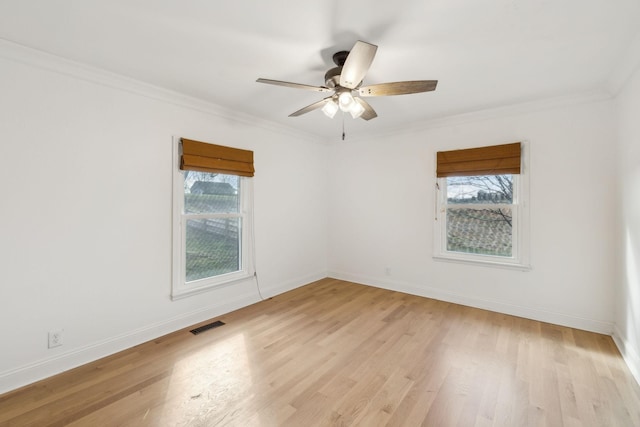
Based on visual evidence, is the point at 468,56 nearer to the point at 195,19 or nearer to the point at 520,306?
the point at 195,19

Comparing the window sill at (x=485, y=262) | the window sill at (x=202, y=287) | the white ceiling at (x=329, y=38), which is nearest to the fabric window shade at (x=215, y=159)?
the white ceiling at (x=329, y=38)

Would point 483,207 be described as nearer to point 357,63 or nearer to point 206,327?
point 357,63

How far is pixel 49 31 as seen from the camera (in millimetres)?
1912

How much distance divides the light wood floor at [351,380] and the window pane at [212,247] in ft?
2.11

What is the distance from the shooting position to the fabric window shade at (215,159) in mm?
3000

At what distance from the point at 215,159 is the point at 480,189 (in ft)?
10.7

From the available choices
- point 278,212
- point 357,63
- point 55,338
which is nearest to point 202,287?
point 55,338

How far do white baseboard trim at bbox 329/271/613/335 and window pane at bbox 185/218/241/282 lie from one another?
2.07 meters

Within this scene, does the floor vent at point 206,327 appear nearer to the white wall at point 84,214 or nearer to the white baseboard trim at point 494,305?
the white wall at point 84,214

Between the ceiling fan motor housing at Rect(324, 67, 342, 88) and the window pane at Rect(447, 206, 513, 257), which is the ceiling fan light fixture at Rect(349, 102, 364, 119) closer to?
the ceiling fan motor housing at Rect(324, 67, 342, 88)

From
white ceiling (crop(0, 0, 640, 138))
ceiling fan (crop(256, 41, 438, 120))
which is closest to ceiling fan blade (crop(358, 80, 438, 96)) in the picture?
ceiling fan (crop(256, 41, 438, 120))

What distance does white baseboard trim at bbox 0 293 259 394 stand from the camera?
207 cm

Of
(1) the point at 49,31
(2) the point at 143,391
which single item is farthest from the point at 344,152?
(2) the point at 143,391

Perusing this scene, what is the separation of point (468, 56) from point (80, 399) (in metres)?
3.74
